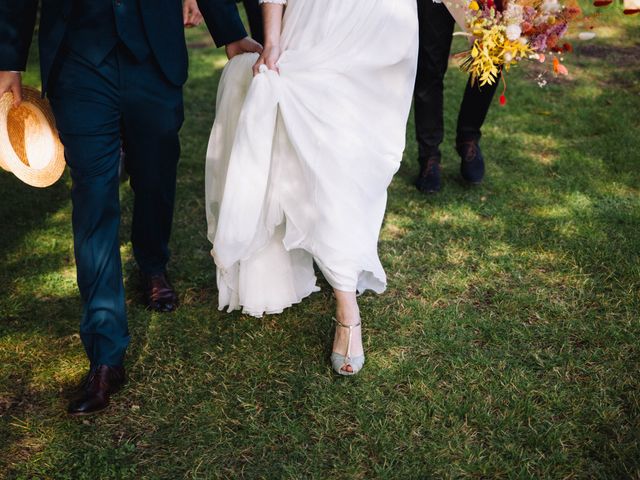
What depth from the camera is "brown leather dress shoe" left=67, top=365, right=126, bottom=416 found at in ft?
9.77

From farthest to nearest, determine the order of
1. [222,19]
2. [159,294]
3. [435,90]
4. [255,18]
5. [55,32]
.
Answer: [435,90] < [255,18] < [159,294] < [222,19] < [55,32]

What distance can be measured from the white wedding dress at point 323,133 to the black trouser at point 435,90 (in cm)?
118

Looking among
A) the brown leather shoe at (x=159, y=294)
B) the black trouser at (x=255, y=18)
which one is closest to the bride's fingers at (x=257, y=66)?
the black trouser at (x=255, y=18)

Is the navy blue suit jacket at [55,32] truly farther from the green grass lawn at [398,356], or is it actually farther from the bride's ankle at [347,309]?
the green grass lawn at [398,356]

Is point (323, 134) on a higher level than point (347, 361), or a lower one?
higher

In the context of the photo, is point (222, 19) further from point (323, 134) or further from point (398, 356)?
point (398, 356)

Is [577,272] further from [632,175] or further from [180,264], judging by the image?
[180,264]

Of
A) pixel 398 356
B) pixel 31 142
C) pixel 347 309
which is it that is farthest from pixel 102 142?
pixel 398 356

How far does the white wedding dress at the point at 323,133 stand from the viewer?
2.99 meters

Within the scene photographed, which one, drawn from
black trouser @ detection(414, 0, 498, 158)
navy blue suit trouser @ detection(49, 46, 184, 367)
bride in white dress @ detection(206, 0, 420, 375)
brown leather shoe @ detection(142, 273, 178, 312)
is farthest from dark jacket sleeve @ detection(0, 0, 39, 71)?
black trouser @ detection(414, 0, 498, 158)

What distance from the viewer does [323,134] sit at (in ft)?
9.80

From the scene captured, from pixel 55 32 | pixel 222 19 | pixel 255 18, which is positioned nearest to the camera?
pixel 55 32

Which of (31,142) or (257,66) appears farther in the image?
(31,142)

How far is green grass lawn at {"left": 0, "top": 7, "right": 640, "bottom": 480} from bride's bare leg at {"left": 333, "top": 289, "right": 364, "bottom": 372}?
0.11 m
